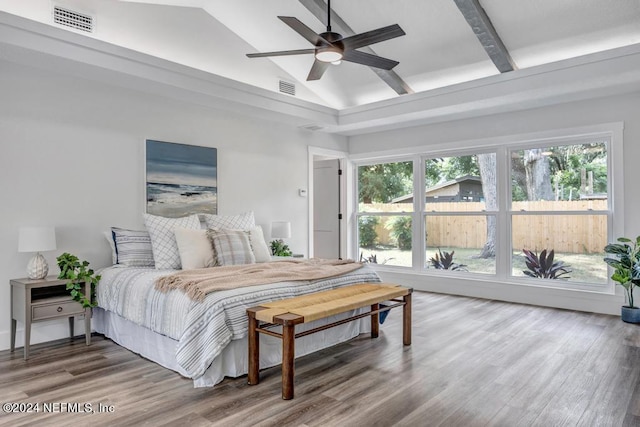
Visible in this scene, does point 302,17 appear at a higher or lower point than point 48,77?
higher

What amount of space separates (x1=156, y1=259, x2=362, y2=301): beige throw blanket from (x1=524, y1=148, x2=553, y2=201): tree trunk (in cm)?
276

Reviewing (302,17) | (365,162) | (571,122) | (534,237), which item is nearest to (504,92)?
(571,122)

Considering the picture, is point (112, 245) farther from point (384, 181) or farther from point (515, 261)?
point (515, 261)

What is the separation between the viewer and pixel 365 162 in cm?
707

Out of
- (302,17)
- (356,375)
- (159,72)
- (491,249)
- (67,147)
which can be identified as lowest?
(356,375)

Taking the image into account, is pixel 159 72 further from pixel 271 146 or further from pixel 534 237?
pixel 534 237

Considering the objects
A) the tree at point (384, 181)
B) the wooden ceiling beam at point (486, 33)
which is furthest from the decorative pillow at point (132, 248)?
the tree at point (384, 181)

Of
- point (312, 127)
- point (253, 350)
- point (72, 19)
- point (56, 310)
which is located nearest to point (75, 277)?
point (56, 310)

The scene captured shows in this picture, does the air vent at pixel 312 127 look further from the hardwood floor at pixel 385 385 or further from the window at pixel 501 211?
the hardwood floor at pixel 385 385

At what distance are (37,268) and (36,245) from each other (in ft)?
0.74

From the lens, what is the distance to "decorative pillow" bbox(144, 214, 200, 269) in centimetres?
388

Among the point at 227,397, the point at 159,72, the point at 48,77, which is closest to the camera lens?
the point at 227,397

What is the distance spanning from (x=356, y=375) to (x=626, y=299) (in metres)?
3.48

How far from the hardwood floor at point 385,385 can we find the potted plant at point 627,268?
1.32ft
